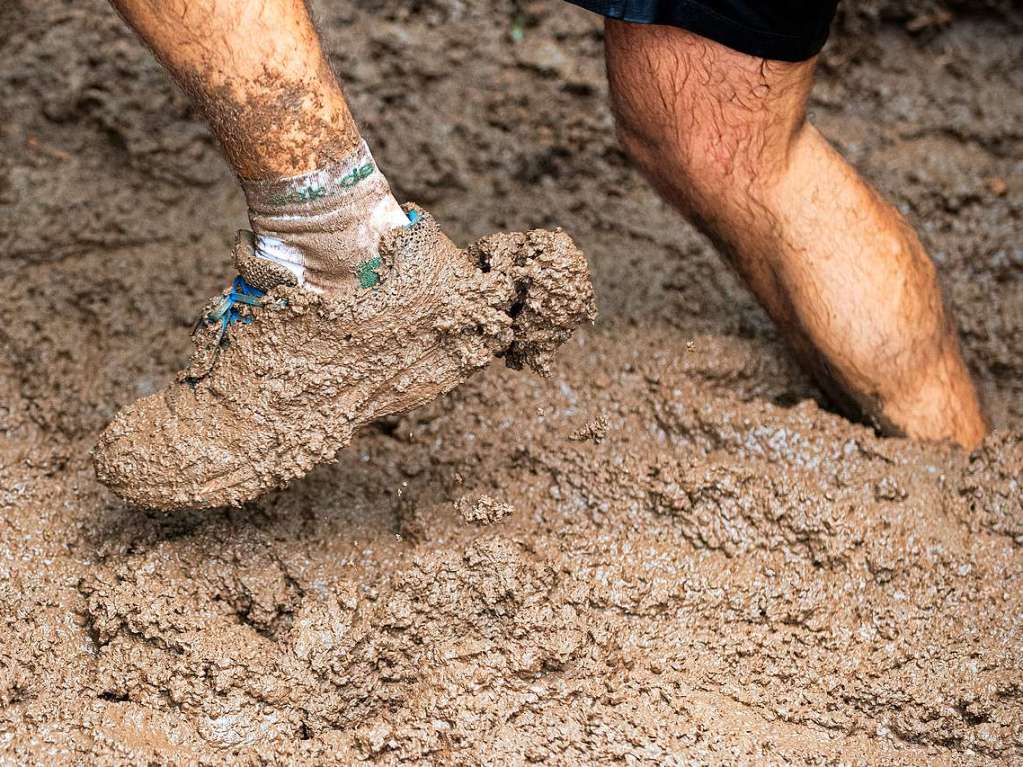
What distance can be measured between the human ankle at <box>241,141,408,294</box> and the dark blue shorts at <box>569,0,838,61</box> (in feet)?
1.24

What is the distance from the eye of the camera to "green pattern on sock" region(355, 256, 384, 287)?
54.1 inches

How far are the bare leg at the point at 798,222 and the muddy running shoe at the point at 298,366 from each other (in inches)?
13.5

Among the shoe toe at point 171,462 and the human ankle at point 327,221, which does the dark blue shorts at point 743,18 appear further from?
the shoe toe at point 171,462

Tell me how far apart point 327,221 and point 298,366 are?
0.61 feet

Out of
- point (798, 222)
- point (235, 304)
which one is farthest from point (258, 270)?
point (798, 222)

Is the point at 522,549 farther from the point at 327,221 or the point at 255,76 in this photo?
the point at 255,76

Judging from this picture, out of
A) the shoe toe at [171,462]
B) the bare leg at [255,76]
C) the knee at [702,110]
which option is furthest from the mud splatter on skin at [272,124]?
the knee at [702,110]

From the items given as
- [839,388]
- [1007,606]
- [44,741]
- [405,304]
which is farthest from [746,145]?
[44,741]

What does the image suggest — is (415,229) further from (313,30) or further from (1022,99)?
(1022,99)

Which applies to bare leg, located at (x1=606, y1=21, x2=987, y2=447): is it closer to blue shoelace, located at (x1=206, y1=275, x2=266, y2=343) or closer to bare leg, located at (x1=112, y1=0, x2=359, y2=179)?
bare leg, located at (x1=112, y1=0, x2=359, y2=179)

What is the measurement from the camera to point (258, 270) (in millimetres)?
1376

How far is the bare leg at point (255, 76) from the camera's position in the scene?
1260mm

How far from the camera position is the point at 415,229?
1.38 m

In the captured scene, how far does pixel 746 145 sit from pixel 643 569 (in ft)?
2.08
